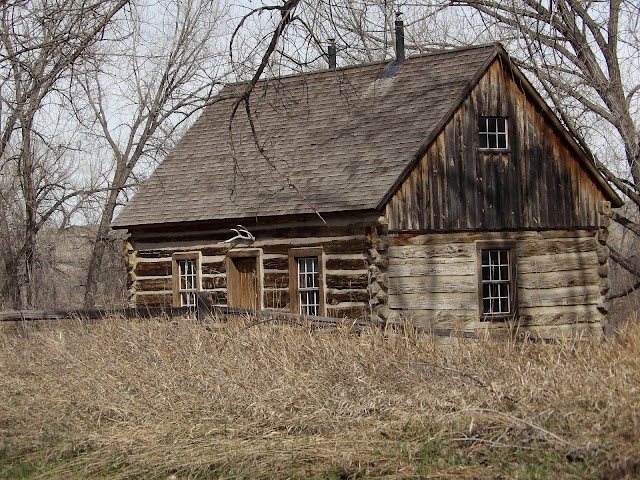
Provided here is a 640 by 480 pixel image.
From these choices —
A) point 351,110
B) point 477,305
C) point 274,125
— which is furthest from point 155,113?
point 477,305

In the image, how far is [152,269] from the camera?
2195 cm

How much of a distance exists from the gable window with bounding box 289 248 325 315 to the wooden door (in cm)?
118

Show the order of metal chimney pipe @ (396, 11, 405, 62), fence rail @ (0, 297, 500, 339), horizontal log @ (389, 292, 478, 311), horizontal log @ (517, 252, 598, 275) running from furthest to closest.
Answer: metal chimney pipe @ (396, 11, 405, 62) < horizontal log @ (517, 252, 598, 275) < horizontal log @ (389, 292, 478, 311) < fence rail @ (0, 297, 500, 339)

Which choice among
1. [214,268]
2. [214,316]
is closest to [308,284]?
[214,268]

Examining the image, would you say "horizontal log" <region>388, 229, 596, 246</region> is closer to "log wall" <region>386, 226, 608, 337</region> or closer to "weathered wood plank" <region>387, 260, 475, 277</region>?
"log wall" <region>386, 226, 608, 337</region>

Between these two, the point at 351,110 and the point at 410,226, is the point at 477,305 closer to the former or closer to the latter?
the point at 410,226

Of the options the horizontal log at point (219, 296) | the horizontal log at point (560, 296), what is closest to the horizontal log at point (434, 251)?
the horizontal log at point (560, 296)

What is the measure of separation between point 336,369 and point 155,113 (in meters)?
21.8

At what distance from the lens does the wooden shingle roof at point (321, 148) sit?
18.7 meters

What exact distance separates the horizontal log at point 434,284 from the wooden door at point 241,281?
3.52 m

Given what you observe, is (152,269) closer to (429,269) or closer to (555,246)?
(429,269)

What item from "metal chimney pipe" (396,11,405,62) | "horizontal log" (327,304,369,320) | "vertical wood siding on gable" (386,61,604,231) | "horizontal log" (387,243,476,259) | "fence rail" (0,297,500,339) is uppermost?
"metal chimney pipe" (396,11,405,62)

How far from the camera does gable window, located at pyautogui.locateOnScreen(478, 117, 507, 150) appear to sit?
19.5 m

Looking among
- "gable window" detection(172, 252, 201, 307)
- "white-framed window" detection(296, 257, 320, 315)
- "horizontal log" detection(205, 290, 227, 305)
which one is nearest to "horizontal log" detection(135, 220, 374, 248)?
"gable window" detection(172, 252, 201, 307)
